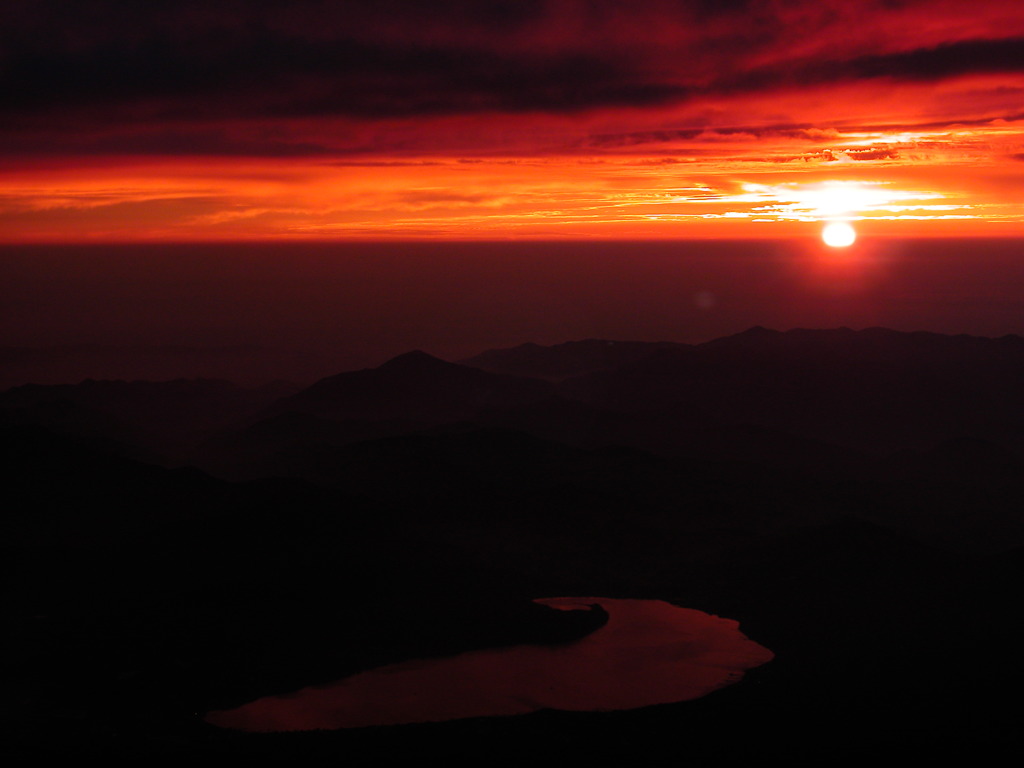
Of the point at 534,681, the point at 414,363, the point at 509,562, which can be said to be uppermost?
the point at 414,363

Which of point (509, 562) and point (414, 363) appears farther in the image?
point (414, 363)

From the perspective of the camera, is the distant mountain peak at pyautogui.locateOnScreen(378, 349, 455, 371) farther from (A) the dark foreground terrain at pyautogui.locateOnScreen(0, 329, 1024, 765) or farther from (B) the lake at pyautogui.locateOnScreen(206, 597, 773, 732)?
(B) the lake at pyautogui.locateOnScreen(206, 597, 773, 732)

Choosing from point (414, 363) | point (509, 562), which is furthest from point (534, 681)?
point (414, 363)

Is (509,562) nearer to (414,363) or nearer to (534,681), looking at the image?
(534,681)

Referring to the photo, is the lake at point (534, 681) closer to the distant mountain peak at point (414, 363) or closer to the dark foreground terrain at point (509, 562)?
the dark foreground terrain at point (509, 562)

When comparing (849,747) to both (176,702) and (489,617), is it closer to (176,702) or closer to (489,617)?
(489,617)

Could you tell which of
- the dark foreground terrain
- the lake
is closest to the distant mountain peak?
the dark foreground terrain

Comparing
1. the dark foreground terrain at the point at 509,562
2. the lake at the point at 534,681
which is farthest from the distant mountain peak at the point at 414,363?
the lake at the point at 534,681

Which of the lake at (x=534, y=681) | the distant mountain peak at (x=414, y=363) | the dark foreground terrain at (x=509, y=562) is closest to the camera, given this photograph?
the dark foreground terrain at (x=509, y=562)
